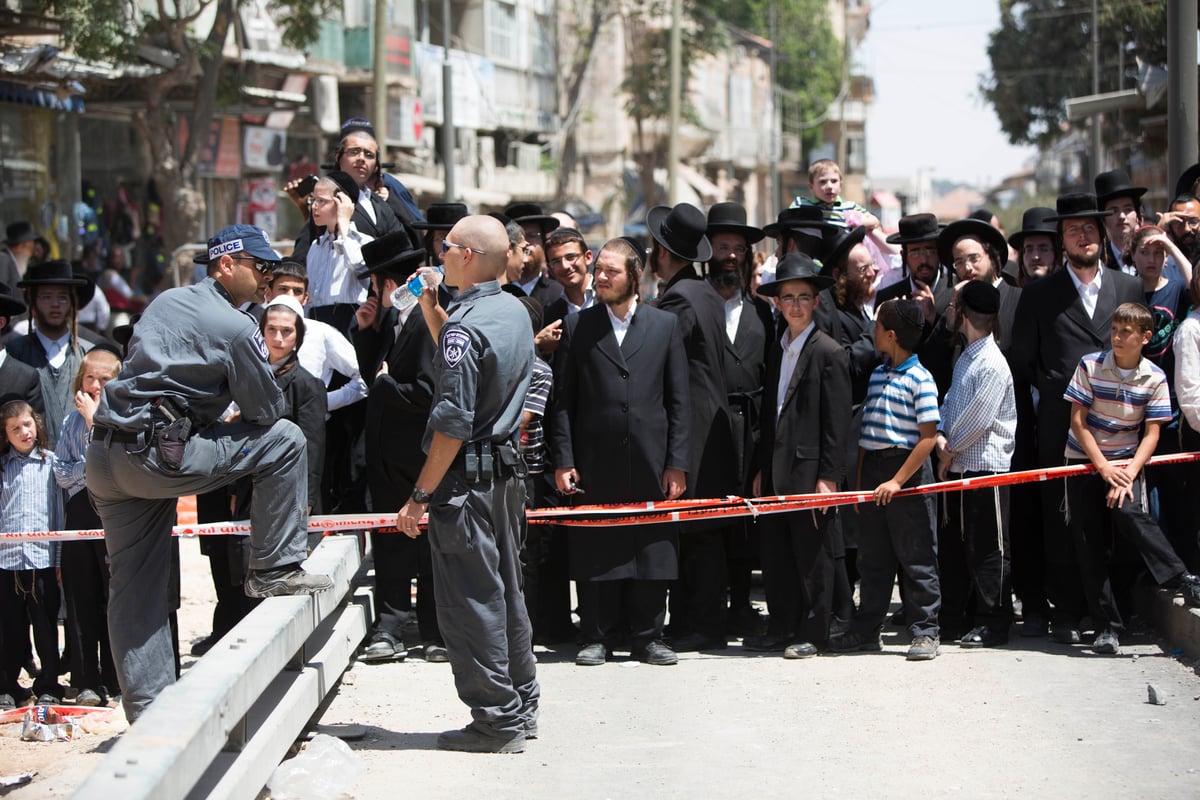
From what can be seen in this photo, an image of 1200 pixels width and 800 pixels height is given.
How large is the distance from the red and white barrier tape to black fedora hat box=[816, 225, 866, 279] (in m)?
1.84

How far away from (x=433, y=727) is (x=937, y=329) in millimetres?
4015

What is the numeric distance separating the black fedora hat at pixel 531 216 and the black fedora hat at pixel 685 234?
1279mm

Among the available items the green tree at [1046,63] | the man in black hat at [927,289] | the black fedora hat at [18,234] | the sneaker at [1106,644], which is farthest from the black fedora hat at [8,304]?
the green tree at [1046,63]

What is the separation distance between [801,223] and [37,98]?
13312 mm

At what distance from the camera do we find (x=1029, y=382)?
28.1ft

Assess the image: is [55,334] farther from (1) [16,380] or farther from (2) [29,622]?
(2) [29,622]

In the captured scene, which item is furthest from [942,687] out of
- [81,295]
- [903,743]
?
[81,295]

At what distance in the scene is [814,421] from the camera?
8.17m

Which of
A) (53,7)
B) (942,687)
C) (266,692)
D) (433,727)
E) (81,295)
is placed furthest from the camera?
(53,7)

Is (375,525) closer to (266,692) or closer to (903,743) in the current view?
(266,692)

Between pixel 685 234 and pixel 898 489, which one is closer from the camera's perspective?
pixel 898 489

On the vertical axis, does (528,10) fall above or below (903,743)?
above

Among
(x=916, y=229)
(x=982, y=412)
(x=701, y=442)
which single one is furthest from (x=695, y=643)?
(x=916, y=229)

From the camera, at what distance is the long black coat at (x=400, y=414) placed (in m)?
7.98
